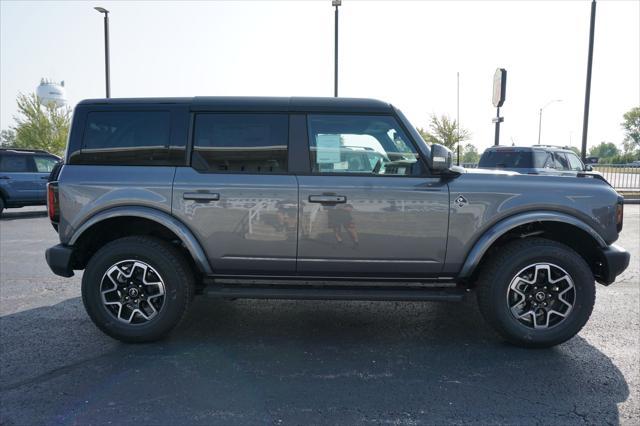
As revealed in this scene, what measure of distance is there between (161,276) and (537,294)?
10.3 ft

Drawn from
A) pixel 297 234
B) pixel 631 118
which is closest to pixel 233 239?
pixel 297 234

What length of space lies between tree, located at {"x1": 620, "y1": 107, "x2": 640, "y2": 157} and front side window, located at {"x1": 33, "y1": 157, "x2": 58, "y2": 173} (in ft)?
386

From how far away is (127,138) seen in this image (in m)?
3.80

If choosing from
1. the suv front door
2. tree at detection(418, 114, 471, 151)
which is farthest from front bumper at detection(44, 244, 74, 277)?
tree at detection(418, 114, 471, 151)

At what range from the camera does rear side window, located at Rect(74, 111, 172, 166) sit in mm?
3775

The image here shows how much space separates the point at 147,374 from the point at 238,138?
6.49 ft

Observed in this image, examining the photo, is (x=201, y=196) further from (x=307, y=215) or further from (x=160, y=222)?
(x=307, y=215)

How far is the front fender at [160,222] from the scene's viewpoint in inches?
143

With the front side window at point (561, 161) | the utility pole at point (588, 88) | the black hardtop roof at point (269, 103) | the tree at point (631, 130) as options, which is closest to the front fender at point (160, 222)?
the black hardtop roof at point (269, 103)

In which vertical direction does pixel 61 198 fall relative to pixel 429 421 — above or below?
above

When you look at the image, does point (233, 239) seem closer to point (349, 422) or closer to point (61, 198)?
point (61, 198)

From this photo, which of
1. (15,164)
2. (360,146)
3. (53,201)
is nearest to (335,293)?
(360,146)

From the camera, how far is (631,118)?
10256cm

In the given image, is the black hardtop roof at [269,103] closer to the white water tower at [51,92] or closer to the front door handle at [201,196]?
the front door handle at [201,196]
